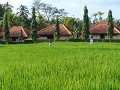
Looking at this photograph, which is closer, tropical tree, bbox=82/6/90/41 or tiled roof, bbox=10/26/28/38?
tropical tree, bbox=82/6/90/41

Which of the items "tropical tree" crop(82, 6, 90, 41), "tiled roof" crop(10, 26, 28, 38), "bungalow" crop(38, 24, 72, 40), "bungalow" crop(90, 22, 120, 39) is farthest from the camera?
"bungalow" crop(38, 24, 72, 40)

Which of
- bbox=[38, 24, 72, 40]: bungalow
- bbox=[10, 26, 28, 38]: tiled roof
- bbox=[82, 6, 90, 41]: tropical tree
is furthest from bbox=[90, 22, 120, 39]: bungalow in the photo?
bbox=[10, 26, 28, 38]: tiled roof

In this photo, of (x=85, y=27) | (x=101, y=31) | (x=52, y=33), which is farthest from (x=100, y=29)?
(x=52, y=33)

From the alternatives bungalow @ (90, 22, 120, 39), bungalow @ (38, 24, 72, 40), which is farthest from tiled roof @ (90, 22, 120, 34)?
bungalow @ (38, 24, 72, 40)

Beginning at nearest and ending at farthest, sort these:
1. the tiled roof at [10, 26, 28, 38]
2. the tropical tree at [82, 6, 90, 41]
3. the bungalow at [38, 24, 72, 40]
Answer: the tropical tree at [82, 6, 90, 41] → the tiled roof at [10, 26, 28, 38] → the bungalow at [38, 24, 72, 40]

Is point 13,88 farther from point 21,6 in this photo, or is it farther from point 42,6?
point 42,6

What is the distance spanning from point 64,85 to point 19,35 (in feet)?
185

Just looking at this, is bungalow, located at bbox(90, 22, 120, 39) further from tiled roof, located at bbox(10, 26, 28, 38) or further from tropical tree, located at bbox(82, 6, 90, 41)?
tiled roof, located at bbox(10, 26, 28, 38)

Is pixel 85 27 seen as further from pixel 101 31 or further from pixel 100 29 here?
pixel 100 29

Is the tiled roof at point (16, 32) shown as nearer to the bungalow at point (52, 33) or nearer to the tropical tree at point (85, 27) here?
the bungalow at point (52, 33)

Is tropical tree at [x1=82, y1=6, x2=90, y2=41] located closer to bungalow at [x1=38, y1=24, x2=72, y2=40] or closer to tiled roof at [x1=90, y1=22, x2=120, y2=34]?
bungalow at [x1=38, y1=24, x2=72, y2=40]

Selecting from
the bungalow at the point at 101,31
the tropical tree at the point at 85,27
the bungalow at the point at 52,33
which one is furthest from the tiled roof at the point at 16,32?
the bungalow at the point at 101,31

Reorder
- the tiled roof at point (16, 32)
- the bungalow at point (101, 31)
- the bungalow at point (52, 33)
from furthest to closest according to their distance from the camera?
the bungalow at point (52, 33)
the bungalow at point (101, 31)
the tiled roof at point (16, 32)

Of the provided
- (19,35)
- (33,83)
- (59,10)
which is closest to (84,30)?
(19,35)
